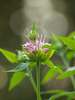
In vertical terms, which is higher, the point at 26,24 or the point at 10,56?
the point at 26,24

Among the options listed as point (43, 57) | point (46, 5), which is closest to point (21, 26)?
point (46, 5)

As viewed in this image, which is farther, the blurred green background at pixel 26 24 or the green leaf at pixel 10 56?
the blurred green background at pixel 26 24

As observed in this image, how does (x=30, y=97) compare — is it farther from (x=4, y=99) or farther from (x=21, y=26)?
(x=21, y=26)

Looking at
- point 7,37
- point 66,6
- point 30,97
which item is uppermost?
point 66,6

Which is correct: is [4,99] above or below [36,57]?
below

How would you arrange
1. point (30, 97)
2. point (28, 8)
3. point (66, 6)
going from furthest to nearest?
point (28, 8), point (66, 6), point (30, 97)

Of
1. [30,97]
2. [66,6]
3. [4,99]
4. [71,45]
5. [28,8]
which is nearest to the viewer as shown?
[71,45]

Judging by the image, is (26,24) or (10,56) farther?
(26,24)

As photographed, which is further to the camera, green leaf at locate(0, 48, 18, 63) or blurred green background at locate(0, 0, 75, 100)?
blurred green background at locate(0, 0, 75, 100)
